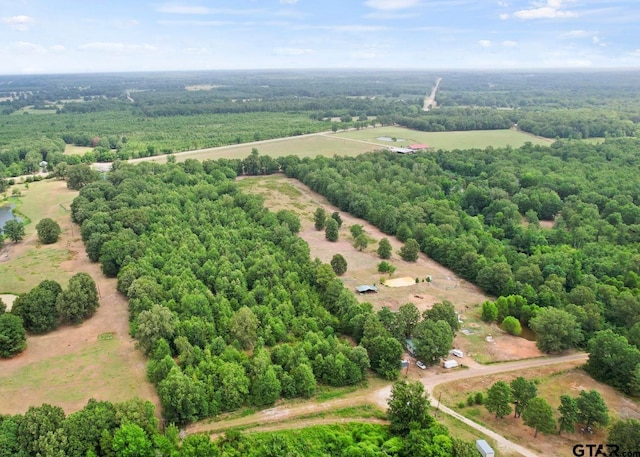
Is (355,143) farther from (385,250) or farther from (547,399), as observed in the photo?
(547,399)

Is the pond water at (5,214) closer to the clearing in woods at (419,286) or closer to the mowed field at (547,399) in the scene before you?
the clearing in woods at (419,286)

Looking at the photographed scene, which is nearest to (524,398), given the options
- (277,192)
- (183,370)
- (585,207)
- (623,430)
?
(623,430)

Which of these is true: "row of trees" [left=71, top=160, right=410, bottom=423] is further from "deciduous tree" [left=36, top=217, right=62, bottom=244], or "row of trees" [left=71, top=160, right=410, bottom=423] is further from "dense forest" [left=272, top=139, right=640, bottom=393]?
"dense forest" [left=272, top=139, right=640, bottom=393]

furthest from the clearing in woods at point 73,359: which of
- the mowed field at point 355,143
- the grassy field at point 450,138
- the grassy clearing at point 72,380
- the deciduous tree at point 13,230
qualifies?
the grassy field at point 450,138

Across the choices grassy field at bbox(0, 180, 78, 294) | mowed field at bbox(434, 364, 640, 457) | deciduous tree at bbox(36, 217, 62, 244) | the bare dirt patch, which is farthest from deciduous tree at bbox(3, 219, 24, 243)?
mowed field at bbox(434, 364, 640, 457)

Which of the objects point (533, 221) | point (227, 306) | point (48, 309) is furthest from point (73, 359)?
point (533, 221)

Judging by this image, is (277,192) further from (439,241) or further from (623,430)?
(623,430)
